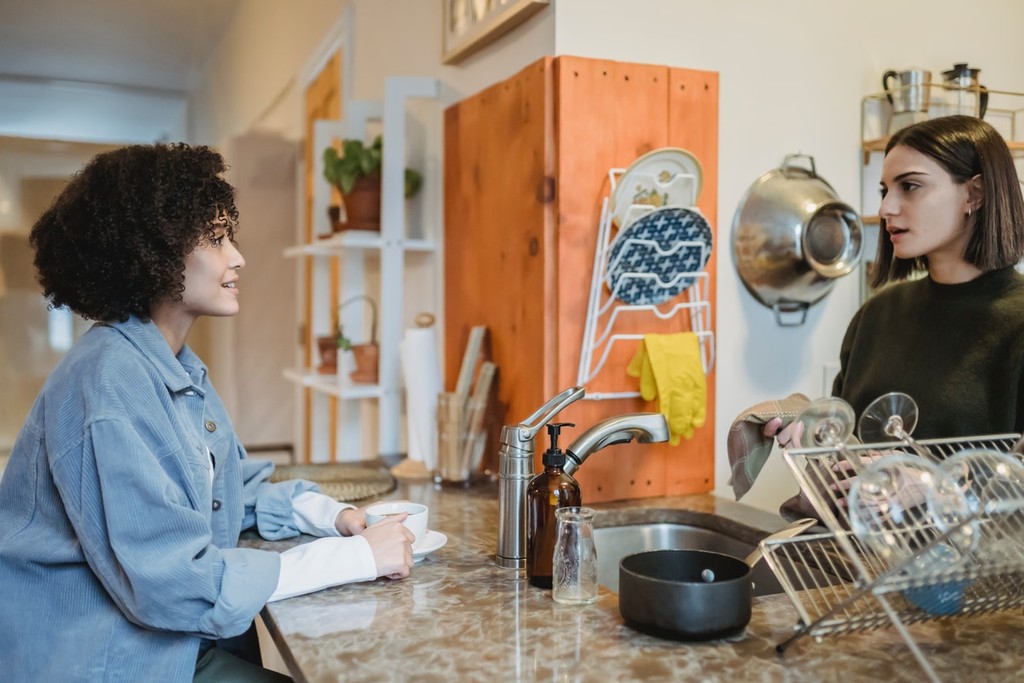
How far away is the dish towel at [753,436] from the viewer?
1.41 meters

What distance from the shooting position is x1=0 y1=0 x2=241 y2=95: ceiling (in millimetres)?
3898

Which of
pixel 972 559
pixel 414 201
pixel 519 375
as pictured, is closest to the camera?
pixel 972 559

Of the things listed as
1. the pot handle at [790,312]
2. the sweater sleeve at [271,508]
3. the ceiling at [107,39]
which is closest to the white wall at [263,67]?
the ceiling at [107,39]

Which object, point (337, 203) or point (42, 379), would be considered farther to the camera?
point (42, 379)

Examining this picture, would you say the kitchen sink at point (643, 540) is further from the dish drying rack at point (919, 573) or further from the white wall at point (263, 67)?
the white wall at point (263, 67)

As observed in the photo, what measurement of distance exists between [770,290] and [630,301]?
381mm

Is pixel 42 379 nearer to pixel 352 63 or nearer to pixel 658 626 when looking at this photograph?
pixel 352 63

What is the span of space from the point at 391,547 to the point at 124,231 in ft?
1.93

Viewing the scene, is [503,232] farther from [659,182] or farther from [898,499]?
[898,499]

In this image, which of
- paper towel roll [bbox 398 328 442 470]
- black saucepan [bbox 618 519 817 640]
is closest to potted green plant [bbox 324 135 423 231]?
paper towel roll [bbox 398 328 442 470]

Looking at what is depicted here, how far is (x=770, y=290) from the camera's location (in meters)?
1.93

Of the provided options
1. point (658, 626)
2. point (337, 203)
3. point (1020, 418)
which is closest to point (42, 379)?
point (337, 203)

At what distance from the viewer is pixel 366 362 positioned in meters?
2.48

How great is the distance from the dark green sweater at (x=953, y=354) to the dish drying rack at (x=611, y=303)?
13.5 inches
